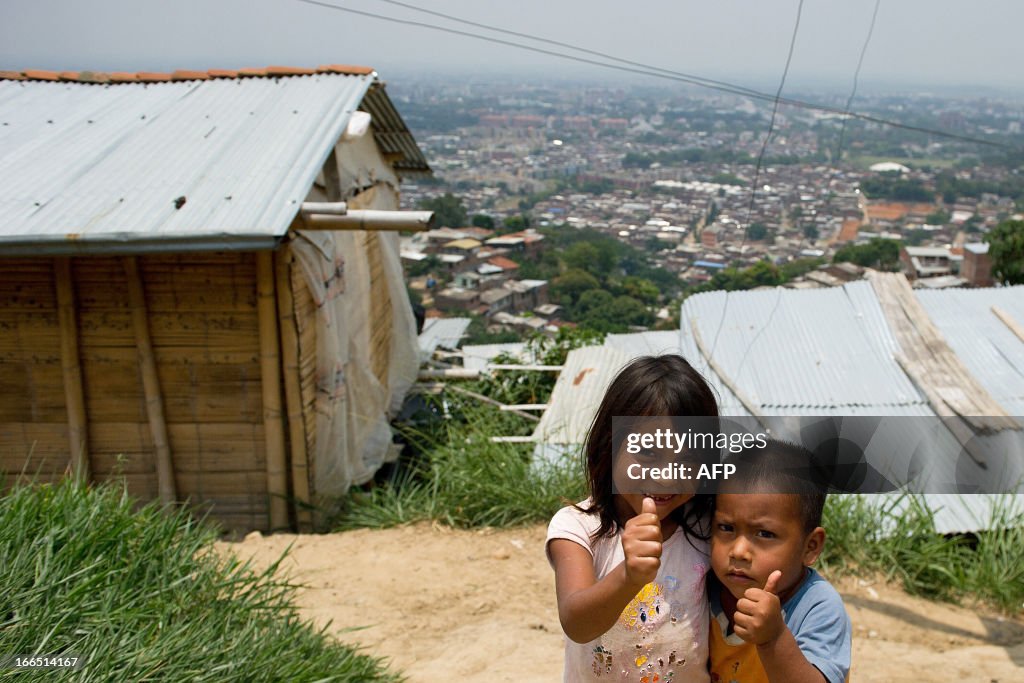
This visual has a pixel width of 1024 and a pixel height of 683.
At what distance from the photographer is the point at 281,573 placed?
4.41m

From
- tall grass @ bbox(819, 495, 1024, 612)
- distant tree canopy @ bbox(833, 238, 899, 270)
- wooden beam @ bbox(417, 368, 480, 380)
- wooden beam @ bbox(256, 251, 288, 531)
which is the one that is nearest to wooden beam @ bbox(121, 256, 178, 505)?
wooden beam @ bbox(256, 251, 288, 531)

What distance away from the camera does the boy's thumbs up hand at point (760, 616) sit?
1203 mm

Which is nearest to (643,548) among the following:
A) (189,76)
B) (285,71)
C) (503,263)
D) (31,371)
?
(31,371)

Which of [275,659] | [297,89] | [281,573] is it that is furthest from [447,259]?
[275,659]

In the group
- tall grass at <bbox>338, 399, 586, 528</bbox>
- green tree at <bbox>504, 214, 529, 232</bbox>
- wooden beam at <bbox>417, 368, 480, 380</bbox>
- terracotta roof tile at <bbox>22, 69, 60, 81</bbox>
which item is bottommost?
green tree at <bbox>504, 214, 529, 232</bbox>

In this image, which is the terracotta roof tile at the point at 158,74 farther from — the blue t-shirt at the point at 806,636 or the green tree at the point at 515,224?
the green tree at the point at 515,224

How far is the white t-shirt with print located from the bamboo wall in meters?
4.29

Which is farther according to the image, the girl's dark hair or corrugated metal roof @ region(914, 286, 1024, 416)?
corrugated metal roof @ region(914, 286, 1024, 416)

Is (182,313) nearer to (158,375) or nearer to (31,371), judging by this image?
(158,375)

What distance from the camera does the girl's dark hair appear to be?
1.45 m

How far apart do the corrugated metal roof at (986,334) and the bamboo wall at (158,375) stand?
5436 mm

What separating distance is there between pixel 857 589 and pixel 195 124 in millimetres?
5511

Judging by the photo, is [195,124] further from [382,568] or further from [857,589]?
[857,589]

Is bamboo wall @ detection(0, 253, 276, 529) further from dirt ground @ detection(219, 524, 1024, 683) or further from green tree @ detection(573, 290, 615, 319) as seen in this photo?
green tree @ detection(573, 290, 615, 319)
